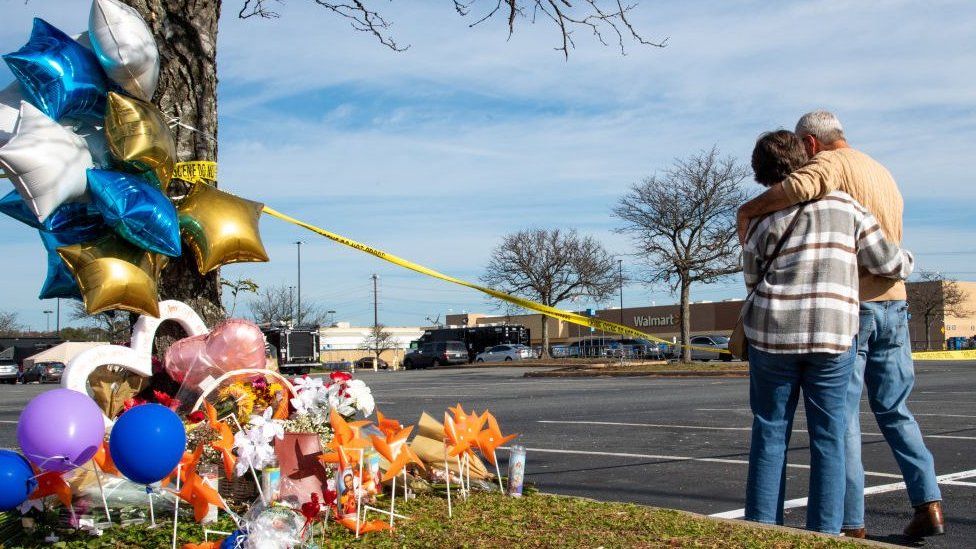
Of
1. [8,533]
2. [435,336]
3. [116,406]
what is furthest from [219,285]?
[435,336]

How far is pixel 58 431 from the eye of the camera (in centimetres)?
347

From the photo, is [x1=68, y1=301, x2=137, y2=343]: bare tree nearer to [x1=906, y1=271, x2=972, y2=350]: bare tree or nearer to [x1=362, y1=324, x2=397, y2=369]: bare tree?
[x1=362, y1=324, x2=397, y2=369]: bare tree

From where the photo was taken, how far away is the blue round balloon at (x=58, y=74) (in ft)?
13.4

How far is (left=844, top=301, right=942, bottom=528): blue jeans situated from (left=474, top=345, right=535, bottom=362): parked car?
51.6 metres

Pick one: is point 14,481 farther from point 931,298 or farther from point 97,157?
point 931,298

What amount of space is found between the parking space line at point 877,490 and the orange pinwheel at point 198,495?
8.08 feet

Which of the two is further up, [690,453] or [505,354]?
[690,453]

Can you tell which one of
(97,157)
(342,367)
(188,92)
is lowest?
(342,367)

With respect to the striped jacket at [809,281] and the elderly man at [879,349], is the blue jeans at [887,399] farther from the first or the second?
the striped jacket at [809,281]

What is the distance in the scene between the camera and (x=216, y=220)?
459cm

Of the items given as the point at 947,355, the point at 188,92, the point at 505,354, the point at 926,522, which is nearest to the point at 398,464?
the point at 926,522

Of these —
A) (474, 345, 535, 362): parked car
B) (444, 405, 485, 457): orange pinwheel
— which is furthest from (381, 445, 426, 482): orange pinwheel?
(474, 345, 535, 362): parked car

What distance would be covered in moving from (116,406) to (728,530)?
307 centimetres

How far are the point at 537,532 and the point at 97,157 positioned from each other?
2645 mm
